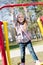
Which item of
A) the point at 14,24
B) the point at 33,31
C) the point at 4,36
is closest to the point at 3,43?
the point at 4,36

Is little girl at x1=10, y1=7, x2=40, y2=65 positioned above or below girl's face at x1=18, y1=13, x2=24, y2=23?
below

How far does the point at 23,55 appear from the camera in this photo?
4.63ft

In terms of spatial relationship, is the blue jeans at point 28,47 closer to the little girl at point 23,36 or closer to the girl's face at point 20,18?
the little girl at point 23,36

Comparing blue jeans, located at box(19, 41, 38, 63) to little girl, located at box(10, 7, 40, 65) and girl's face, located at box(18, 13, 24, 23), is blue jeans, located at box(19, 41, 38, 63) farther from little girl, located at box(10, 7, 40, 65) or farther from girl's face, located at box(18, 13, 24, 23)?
girl's face, located at box(18, 13, 24, 23)

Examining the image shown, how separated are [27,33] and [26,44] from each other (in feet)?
0.20

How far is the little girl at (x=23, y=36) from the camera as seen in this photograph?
136 cm

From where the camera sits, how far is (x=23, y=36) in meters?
1.36

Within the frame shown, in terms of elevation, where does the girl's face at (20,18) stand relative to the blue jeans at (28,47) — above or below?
above

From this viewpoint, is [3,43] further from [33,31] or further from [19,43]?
[33,31]

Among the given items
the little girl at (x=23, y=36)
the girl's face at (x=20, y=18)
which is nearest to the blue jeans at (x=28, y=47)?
the little girl at (x=23, y=36)

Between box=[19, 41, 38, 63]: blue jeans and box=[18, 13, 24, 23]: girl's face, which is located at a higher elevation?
box=[18, 13, 24, 23]: girl's face

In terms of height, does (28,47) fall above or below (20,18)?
below

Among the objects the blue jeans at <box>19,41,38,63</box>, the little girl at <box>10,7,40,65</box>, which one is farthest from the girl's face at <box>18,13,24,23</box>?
the blue jeans at <box>19,41,38,63</box>

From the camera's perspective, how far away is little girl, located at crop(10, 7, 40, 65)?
1.36 meters
